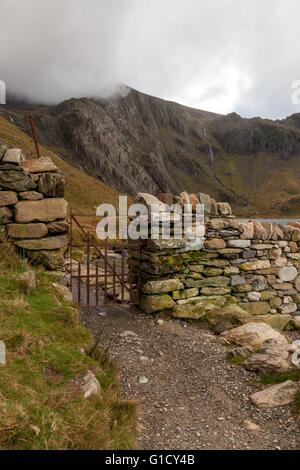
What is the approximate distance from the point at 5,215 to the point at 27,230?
52 centimetres

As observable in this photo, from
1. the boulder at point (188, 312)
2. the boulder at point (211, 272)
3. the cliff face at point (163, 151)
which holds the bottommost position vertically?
the boulder at point (188, 312)

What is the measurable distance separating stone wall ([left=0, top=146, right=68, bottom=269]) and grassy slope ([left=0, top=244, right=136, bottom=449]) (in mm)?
1464

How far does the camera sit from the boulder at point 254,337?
6258 mm

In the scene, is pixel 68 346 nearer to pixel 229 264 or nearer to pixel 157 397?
pixel 157 397

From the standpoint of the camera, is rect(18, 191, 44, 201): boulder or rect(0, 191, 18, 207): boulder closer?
rect(0, 191, 18, 207): boulder

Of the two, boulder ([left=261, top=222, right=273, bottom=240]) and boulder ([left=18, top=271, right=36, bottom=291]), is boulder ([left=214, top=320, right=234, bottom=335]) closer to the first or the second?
boulder ([left=261, top=222, right=273, bottom=240])

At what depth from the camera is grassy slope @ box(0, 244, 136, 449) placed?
2.57 meters

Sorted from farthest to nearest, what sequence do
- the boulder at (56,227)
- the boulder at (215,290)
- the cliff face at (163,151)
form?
the cliff face at (163,151) → the boulder at (215,290) → the boulder at (56,227)

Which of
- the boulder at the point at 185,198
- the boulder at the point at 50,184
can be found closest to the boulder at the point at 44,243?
the boulder at the point at 50,184

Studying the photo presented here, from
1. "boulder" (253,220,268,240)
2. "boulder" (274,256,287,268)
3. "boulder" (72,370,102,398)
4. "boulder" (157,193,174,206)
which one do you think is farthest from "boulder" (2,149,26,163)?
"boulder" (274,256,287,268)

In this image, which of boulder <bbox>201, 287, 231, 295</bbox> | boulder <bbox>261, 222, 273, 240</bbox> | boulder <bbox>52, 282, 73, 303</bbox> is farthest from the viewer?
boulder <bbox>261, 222, 273, 240</bbox>

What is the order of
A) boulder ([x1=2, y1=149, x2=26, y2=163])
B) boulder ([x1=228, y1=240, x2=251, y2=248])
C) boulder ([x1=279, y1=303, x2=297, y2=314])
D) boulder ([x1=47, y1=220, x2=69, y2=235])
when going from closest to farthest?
boulder ([x1=2, y1=149, x2=26, y2=163]), boulder ([x1=47, y1=220, x2=69, y2=235]), boulder ([x1=228, y1=240, x2=251, y2=248]), boulder ([x1=279, y1=303, x2=297, y2=314])

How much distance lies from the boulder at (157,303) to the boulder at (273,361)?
2815 millimetres

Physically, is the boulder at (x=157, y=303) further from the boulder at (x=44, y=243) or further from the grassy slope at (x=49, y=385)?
the grassy slope at (x=49, y=385)
